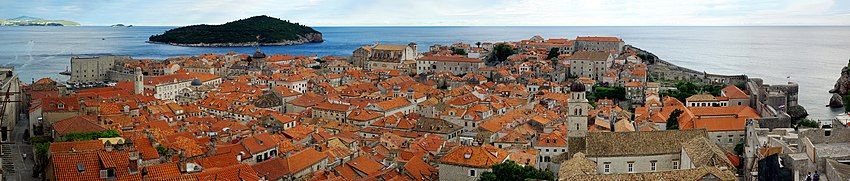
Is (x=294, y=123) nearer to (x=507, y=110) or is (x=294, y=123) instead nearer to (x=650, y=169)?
(x=507, y=110)

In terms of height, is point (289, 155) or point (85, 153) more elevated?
point (85, 153)

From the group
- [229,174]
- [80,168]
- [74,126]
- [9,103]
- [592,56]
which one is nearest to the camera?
[80,168]

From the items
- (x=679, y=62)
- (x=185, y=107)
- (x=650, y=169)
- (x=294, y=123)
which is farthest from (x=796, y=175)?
(x=679, y=62)

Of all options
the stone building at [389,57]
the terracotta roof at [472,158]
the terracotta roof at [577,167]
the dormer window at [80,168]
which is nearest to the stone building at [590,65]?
the stone building at [389,57]

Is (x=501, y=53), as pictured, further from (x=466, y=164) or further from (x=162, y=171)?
(x=162, y=171)

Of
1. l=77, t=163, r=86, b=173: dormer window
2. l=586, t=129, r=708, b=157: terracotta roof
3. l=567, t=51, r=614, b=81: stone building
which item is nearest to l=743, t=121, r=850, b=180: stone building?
l=586, t=129, r=708, b=157: terracotta roof

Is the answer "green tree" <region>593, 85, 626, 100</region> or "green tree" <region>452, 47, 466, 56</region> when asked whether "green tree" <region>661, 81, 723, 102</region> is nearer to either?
"green tree" <region>593, 85, 626, 100</region>

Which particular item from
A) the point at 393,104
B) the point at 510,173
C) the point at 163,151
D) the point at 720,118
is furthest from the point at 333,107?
the point at 510,173
